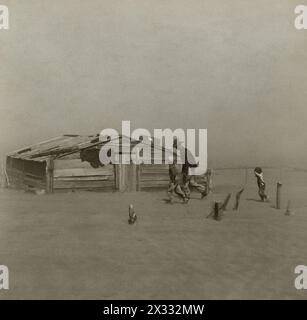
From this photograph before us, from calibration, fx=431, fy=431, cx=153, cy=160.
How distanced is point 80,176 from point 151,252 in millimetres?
8389

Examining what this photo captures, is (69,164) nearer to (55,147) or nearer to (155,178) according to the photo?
(55,147)

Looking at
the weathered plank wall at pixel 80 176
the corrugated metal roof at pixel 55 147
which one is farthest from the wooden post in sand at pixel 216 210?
the corrugated metal roof at pixel 55 147

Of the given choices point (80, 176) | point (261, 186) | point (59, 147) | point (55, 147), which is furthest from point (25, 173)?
point (261, 186)

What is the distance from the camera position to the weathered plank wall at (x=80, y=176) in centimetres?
1667

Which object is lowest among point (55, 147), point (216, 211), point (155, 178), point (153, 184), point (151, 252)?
point (153, 184)

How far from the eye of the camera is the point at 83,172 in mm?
16984

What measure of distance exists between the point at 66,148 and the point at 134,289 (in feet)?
33.8

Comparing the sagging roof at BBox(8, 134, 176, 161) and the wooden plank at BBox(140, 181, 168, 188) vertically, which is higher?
the sagging roof at BBox(8, 134, 176, 161)

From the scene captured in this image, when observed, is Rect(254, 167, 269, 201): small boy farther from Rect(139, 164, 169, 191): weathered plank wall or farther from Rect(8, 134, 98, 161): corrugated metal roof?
Rect(8, 134, 98, 161): corrugated metal roof

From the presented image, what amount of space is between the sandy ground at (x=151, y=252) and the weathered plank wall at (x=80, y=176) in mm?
3304

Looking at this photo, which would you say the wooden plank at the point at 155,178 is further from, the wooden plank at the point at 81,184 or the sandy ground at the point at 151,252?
the sandy ground at the point at 151,252

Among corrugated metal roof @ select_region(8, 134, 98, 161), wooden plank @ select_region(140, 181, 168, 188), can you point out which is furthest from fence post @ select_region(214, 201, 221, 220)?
corrugated metal roof @ select_region(8, 134, 98, 161)

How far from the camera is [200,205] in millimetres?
14086

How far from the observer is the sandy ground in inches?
310
